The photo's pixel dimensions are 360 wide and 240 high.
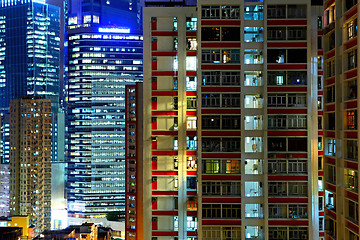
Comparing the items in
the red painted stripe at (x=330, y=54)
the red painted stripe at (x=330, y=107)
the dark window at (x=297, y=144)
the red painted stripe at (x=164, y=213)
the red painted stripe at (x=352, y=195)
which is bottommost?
the red painted stripe at (x=164, y=213)

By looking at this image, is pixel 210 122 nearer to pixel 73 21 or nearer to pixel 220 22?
pixel 220 22

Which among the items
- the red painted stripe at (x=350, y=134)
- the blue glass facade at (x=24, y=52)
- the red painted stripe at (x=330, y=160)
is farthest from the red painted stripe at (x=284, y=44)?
the blue glass facade at (x=24, y=52)

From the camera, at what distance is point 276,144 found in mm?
21047

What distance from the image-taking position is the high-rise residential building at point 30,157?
71.8m

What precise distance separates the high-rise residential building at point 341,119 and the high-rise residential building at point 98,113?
67.8 m

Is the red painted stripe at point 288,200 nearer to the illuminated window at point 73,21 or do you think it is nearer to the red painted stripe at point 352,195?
the red painted stripe at point 352,195

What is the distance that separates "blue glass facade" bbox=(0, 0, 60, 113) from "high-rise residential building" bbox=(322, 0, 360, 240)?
104m

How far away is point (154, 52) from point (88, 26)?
234 feet

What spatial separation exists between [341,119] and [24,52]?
366ft

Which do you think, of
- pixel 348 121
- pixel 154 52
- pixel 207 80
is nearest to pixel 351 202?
pixel 348 121

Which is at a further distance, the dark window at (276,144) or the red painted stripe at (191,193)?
the red painted stripe at (191,193)

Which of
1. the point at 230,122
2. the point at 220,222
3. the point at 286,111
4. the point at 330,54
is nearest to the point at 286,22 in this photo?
the point at 286,111

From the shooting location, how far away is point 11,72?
116m

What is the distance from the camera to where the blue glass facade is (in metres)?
116
